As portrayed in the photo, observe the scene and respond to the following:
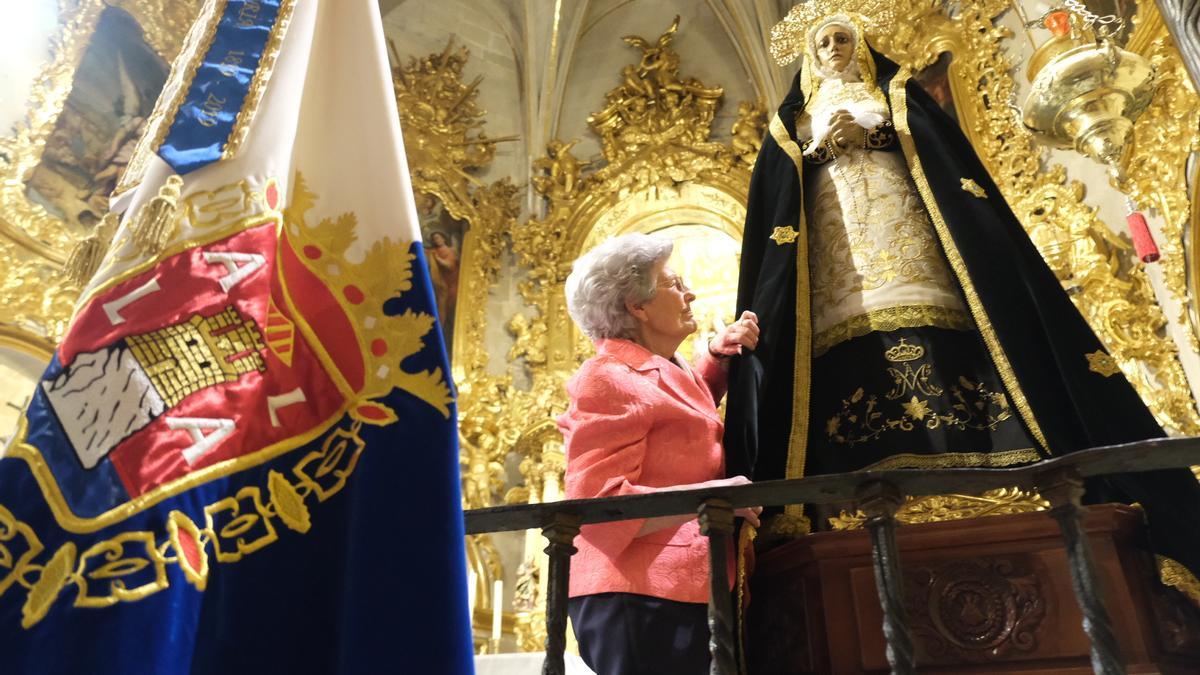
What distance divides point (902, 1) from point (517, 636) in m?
4.97

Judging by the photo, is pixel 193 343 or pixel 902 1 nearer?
pixel 193 343

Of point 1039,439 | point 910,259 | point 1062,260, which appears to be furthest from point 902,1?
point 1039,439

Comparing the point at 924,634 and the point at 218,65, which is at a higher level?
the point at 218,65

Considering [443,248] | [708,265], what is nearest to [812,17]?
[708,265]

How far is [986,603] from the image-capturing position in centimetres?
171

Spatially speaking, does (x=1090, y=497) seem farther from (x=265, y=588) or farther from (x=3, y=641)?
(x=3, y=641)

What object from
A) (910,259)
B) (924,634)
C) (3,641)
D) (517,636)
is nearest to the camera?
(3,641)

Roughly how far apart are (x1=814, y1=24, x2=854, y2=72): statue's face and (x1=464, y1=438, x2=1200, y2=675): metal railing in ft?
5.93

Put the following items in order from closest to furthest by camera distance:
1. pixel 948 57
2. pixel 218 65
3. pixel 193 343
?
pixel 193 343 < pixel 218 65 < pixel 948 57

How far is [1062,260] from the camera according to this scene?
15.4ft

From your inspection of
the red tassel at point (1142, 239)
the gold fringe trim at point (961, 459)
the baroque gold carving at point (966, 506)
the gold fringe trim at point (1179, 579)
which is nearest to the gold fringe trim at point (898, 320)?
the gold fringe trim at point (961, 459)

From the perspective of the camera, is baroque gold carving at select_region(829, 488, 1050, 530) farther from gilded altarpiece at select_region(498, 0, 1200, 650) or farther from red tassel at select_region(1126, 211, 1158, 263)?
red tassel at select_region(1126, 211, 1158, 263)

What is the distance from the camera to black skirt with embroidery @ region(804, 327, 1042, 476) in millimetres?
2023

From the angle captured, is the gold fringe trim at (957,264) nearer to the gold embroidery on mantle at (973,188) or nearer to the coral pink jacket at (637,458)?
the gold embroidery on mantle at (973,188)
